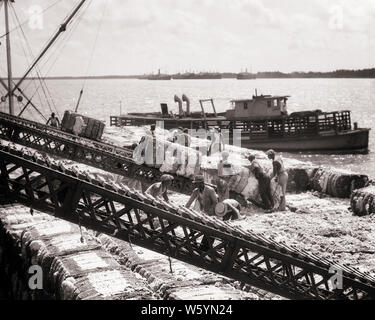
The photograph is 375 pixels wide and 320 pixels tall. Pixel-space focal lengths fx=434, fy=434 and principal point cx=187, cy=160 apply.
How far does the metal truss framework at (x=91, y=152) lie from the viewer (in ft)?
42.7

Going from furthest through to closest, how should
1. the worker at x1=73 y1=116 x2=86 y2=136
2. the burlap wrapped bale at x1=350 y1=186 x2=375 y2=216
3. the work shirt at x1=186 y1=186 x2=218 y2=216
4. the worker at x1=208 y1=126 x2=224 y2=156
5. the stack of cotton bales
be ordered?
the worker at x1=73 y1=116 x2=86 y2=136 < the worker at x1=208 y1=126 x2=224 y2=156 < the burlap wrapped bale at x1=350 y1=186 x2=375 y2=216 < the work shirt at x1=186 y1=186 x2=218 y2=216 < the stack of cotton bales

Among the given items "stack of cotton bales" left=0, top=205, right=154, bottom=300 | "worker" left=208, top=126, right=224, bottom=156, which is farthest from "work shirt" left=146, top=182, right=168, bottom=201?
"worker" left=208, top=126, right=224, bottom=156

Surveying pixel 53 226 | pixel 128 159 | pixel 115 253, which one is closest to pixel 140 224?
pixel 115 253

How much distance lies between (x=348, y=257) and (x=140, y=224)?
470 centimetres

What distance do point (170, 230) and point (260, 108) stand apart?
3353 centimetres

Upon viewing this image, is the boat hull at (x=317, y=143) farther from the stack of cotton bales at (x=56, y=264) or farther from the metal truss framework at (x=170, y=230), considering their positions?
the metal truss framework at (x=170, y=230)

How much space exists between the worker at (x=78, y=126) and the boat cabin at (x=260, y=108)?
20116 mm

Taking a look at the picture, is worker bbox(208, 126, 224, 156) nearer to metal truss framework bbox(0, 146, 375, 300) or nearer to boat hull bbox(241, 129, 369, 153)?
metal truss framework bbox(0, 146, 375, 300)

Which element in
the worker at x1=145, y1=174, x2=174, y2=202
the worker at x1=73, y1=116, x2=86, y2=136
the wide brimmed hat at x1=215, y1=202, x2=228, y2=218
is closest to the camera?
the worker at x1=145, y1=174, x2=174, y2=202

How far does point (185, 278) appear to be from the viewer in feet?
20.2

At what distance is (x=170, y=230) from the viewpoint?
5.41m

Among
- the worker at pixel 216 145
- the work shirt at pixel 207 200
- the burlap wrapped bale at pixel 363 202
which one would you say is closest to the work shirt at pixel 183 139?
the worker at pixel 216 145

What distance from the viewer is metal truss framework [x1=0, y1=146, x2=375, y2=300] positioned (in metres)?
5.28

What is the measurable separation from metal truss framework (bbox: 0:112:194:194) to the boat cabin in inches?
983
